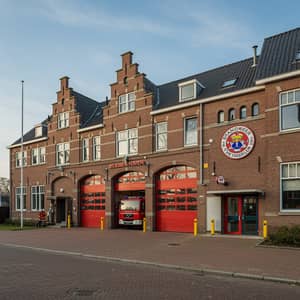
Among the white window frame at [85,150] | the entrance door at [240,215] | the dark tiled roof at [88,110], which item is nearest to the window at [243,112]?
the entrance door at [240,215]

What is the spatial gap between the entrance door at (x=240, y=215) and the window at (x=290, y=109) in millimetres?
4671

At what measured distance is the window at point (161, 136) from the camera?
24.6m

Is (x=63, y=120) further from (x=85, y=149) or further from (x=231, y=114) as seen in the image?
(x=231, y=114)

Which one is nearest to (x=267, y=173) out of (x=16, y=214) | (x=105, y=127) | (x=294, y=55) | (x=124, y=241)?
(x=294, y=55)

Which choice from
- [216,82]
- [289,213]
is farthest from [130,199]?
[289,213]

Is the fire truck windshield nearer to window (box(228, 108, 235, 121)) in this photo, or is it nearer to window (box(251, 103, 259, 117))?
window (box(228, 108, 235, 121))

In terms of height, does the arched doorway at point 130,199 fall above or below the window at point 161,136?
below

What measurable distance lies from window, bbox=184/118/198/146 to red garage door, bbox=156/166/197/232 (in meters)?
1.74

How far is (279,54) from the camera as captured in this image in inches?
769

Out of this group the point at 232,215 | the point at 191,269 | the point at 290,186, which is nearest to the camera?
the point at 191,269

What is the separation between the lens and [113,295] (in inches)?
316

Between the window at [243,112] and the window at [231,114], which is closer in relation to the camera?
the window at [243,112]

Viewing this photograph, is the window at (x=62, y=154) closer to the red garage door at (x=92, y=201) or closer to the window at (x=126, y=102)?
the red garage door at (x=92, y=201)

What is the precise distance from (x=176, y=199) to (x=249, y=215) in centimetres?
547
